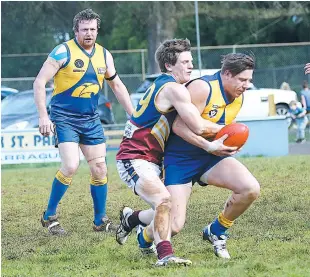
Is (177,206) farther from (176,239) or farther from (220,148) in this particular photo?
(176,239)

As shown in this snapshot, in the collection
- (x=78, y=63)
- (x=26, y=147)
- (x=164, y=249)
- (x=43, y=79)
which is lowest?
(x=26, y=147)

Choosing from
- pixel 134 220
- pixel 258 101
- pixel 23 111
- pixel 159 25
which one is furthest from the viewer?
pixel 159 25

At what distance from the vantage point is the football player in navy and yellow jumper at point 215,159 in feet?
21.2

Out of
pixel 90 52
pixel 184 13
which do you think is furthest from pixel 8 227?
pixel 184 13

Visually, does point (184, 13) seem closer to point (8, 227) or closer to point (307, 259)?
point (8, 227)

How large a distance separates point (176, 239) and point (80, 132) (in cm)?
157

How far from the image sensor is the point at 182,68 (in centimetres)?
657

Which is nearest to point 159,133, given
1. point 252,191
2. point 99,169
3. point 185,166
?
point 185,166

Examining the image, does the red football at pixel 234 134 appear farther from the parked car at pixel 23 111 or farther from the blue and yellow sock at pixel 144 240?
the parked car at pixel 23 111

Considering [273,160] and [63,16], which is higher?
[63,16]

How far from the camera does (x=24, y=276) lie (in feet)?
20.4

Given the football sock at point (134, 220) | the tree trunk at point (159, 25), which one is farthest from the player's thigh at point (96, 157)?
the tree trunk at point (159, 25)

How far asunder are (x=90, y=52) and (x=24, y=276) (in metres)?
2.91

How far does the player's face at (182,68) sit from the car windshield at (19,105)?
45.6 feet
